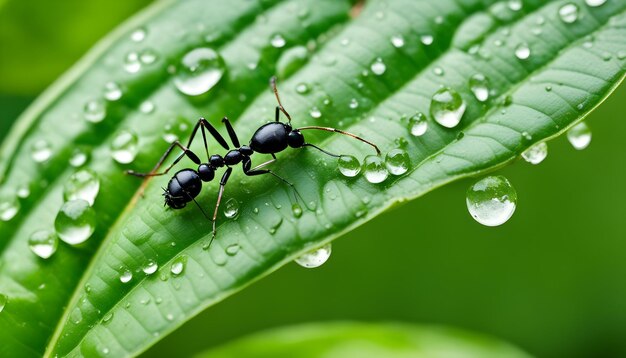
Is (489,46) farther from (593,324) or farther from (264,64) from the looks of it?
(593,324)

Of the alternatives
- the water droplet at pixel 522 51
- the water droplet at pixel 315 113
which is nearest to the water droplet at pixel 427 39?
the water droplet at pixel 522 51

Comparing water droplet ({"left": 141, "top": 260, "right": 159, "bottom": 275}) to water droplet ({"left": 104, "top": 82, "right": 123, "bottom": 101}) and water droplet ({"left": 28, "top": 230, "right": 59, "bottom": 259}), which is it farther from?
water droplet ({"left": 104, "top": 82, "right": 123, "bottom": 101})

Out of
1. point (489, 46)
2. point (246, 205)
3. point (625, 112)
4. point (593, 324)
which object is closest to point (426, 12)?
point (489, 46)

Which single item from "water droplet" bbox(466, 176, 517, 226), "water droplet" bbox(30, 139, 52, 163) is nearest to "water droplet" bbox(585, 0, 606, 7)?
"water droplet" bbox(466, 176, 517, 226)

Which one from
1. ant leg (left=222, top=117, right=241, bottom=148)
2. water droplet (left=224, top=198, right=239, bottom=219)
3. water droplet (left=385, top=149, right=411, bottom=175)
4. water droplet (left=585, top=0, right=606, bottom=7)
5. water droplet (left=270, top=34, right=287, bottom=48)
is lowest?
water droplet (left=224, top=198, right=239, bottom=219)

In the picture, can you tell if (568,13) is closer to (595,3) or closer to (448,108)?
(595,3)

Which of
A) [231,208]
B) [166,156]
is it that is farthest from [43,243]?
[231,208]

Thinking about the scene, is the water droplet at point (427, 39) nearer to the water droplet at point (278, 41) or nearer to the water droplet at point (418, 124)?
the water droplet at point (418, 124)
